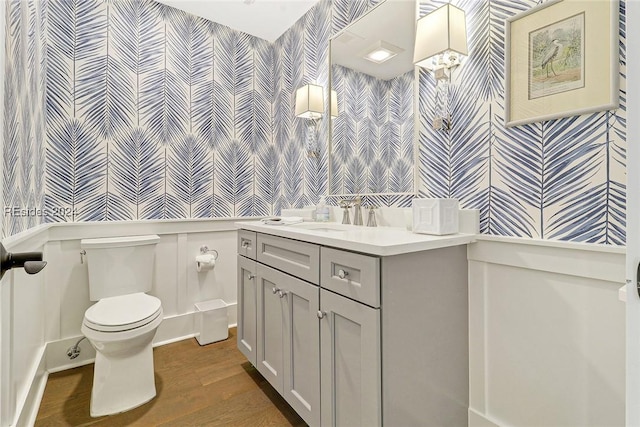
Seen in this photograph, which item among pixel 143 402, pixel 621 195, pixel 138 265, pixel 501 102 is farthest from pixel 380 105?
pixel 143 402

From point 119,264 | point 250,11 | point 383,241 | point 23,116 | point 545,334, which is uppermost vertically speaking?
point 250,11

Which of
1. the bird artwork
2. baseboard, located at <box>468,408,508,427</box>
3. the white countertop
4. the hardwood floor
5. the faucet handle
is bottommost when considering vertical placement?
the hardwood floor

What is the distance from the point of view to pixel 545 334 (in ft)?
3.88

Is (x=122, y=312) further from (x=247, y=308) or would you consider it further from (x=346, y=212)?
(x=346, y=212)

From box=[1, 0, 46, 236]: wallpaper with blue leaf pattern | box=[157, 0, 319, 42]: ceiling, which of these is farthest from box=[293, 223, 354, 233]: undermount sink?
box=[157, 0, 319, 42]: ceiling

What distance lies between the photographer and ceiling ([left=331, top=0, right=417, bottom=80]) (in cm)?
165

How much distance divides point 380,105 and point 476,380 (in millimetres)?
1449

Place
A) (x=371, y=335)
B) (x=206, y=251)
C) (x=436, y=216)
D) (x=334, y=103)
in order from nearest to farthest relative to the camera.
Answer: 1. (x=371, y=335)
2. (x=436, y=216)
3. (x=334, y=103)
4. (x=206, y=251)

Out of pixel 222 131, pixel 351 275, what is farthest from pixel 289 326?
pixel 222 131

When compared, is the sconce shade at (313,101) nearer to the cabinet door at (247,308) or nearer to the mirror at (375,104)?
the mirror at (375,104)

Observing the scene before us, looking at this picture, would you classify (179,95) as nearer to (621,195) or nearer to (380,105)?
(380,105)

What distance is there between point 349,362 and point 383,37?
1676mm

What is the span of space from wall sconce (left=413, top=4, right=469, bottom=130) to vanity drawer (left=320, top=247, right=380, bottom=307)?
792mm

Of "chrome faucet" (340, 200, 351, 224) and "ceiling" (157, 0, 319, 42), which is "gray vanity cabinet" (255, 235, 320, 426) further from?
"ceiling" (157, 0, 319, 42)
